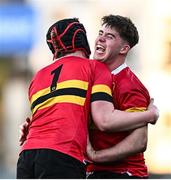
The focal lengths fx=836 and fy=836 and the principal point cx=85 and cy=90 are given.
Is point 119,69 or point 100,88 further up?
point 119,69

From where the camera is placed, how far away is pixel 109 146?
17.4ft

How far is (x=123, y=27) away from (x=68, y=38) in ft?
1.64

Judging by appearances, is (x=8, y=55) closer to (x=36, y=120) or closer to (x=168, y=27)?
(x=168, y=27)

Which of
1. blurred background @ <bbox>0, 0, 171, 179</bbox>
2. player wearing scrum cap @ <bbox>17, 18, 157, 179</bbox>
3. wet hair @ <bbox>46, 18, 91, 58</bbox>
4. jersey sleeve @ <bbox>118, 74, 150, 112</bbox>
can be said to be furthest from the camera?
blurred background @ <bbox>0, 0, 171, 179</bbox>

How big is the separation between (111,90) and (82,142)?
0.41 metres

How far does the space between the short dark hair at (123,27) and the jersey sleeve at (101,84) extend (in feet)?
1.43

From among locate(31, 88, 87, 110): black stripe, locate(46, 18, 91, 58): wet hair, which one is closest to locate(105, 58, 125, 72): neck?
locate(46, 18, 91, 58): wet hair

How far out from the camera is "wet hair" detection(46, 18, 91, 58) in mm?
5113

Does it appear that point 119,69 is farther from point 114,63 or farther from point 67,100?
point 67,100

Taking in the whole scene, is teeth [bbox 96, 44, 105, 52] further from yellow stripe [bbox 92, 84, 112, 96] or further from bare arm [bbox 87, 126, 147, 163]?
bare arm [bbox 87, 126, 147, 163]

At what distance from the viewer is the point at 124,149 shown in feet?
17.1

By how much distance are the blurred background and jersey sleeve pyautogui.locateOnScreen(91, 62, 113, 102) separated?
1146cm

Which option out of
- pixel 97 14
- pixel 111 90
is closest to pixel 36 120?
pixel 111 90

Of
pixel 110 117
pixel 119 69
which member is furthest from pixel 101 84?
pixel 119 69
